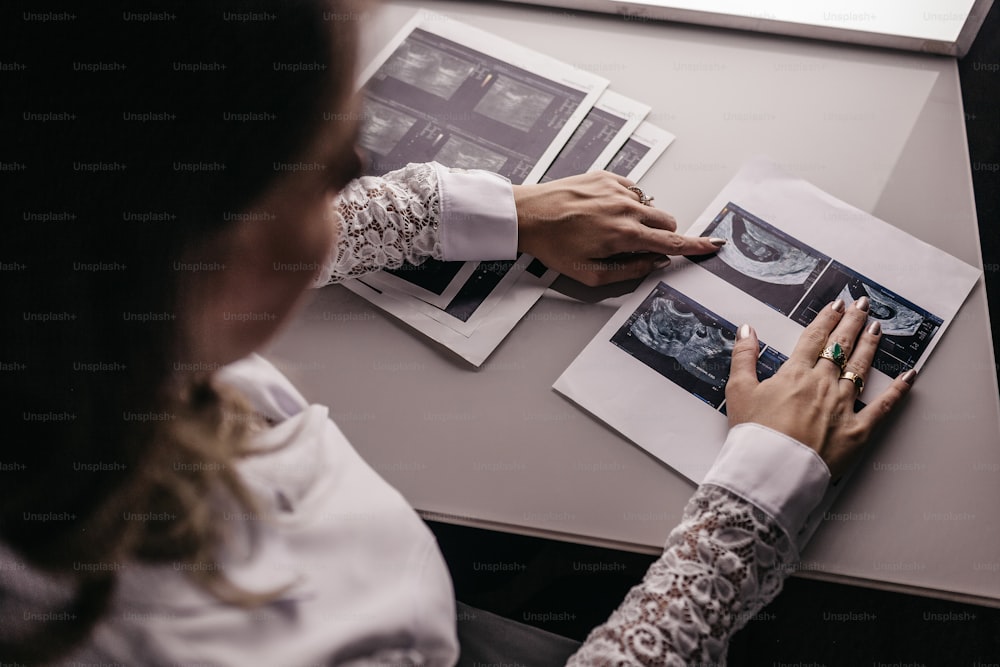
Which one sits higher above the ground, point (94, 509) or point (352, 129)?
point (352, 129)

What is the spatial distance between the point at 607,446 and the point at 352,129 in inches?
16.4

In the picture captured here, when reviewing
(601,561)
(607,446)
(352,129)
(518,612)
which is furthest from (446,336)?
(601,561)

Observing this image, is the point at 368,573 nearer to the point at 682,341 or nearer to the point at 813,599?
the point at 682,341

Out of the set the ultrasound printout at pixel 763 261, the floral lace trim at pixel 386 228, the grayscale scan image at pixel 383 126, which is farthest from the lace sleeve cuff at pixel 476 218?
the ultrasound printout at pixel 763 261

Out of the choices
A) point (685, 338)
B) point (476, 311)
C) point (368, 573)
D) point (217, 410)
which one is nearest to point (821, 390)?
point (685, 338)

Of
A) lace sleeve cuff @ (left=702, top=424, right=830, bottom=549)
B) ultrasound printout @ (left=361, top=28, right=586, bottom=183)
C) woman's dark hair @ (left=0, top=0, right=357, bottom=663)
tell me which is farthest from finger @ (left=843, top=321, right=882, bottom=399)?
woman's dark hair @ (left=0, top=0, right=357, bottom=663)

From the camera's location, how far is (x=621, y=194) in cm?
89

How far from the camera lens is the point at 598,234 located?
0.87 m

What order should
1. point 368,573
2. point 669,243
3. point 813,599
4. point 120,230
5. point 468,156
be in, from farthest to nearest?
point 813,599 → point 468,156 → point 669,243 → point 368,573 → point 120,230

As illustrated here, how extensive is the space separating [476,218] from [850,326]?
44 centimetres

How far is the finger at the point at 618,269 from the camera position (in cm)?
87

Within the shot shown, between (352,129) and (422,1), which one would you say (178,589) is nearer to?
(352,129)

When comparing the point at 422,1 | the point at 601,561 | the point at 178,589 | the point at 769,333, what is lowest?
the point at 178,589

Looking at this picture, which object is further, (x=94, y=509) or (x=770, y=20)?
(x=770, y=20)
